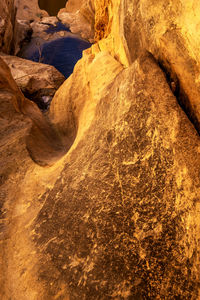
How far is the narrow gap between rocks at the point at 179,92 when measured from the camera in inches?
45.4

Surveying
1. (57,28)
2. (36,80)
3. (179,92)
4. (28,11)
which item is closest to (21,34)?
(57,28)

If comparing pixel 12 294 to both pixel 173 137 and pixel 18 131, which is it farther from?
pixel 18 131

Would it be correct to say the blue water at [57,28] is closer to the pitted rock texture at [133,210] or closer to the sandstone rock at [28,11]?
the sandstone rock at [28,11]

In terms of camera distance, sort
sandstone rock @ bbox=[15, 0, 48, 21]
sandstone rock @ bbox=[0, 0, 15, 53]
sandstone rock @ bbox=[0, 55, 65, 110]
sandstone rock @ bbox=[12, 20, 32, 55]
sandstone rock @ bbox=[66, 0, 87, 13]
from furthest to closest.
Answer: sandstone rock @ bbox=[66, 0, 87, 13] → sandstone rock @ bbox=[15, 0, 48, 21] → sandstone rock @ bbox=[12, 20, 32, 55] → sandstone rock @ bbox=[0, 0, 15, 53] → sandstone rock @ bbox=[0, 55, 65, 110]

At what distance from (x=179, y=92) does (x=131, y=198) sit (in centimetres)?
77

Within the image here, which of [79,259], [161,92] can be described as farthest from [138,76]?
[79,259]

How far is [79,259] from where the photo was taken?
1.05 meters

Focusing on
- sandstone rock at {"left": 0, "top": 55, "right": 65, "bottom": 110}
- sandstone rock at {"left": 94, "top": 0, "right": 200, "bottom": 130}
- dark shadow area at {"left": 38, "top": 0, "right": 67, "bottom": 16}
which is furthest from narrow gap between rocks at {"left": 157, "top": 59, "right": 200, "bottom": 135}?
dark shadow area at {"left": 38, "top": 0, "right": 67, "bottom": 16}

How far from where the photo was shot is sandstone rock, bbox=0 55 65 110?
4.90 m

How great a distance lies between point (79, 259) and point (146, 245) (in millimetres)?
400

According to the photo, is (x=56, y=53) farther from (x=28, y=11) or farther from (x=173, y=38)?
(x=173, y=38)

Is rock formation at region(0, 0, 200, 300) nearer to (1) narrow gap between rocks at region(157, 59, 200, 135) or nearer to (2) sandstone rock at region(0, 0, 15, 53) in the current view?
(1) narrow gap between rocks at region(157, 59, 200, 135)

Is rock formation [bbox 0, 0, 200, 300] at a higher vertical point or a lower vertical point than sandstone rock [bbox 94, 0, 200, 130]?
lower

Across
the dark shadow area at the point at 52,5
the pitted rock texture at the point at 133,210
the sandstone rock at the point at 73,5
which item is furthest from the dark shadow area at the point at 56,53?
the pitted rock texture at the point at 133,210
